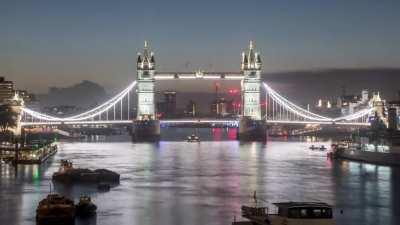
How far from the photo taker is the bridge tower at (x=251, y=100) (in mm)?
110312

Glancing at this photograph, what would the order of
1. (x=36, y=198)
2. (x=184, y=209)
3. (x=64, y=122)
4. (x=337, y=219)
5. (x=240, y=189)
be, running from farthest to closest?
(x=64, y=122) < (x=240, y=189) < (x=36, y=198) < (x=184, y=209) < (x=337, y=219)

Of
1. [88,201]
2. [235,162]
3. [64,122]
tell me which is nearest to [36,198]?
[88,201]

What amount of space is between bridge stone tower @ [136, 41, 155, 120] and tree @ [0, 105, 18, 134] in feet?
57.4


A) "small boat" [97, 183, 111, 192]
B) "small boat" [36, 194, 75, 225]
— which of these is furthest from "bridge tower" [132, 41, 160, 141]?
"small boat" [36, 194, 75, 225]

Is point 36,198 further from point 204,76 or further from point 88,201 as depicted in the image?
point 204,76

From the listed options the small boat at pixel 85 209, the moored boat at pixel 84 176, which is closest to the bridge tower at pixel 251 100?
the moored boat at pixel 84 176

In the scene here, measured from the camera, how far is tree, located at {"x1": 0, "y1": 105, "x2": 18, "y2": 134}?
95.9 metres

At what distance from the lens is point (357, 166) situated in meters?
64.2

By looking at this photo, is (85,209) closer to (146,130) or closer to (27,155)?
(27,155)

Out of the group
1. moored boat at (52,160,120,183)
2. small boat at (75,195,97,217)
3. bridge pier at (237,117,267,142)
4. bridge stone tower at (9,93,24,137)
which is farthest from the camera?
bridge pier at (237,117,267,142)

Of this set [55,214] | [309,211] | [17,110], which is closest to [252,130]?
[17,110]

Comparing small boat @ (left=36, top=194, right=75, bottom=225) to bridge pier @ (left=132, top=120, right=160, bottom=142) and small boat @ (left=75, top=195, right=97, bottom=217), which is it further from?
bridge pier @ (left=132, top=120, right=160, bottom=142)

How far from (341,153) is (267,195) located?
3422 centimetres

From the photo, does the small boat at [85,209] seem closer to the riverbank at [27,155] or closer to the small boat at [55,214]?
the small boat at [55,214]
